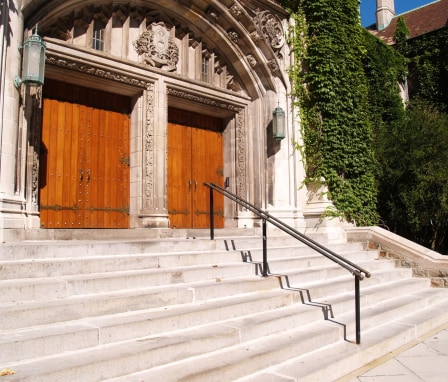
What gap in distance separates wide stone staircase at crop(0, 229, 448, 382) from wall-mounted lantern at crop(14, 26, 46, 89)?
2267 mm

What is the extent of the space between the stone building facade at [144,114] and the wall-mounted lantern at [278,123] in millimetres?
299

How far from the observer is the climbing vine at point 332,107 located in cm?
916

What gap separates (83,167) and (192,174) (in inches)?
87.7

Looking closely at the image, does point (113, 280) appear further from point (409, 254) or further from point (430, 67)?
point (430, 67)

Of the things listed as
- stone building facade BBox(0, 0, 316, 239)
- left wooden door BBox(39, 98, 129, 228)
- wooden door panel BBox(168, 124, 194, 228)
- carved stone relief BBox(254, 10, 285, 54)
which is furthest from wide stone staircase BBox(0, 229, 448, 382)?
carved stone relief BBox(254, 10, 285, 54)

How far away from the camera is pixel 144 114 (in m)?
7.42

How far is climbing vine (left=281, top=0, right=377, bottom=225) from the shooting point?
9164 mm

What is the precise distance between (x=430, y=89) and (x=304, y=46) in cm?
A: 836

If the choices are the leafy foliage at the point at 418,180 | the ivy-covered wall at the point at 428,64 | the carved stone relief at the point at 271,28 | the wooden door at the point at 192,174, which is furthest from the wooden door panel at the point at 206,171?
the ivy-covered wall at the point at 428,64

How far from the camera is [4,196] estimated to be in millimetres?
5172

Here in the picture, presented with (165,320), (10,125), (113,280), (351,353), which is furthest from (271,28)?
(165,320)

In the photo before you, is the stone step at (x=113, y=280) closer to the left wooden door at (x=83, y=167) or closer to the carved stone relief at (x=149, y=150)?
the carved stone relief at (x=149, y=150)

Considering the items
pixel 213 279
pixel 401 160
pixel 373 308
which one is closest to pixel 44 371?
pixel 213 279

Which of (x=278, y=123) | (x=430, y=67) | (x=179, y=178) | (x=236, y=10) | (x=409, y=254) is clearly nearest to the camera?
(x=409, y=254)
